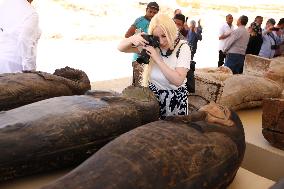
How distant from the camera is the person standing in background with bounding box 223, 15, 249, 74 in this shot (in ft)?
23.9

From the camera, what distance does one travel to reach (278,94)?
199 inches

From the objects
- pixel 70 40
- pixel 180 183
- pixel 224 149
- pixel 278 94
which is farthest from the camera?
pixel 70 40

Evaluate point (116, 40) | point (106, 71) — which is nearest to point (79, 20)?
point (116, 40)

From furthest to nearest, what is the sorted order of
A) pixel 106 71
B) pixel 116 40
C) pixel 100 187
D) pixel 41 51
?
pixel 116 40 → pixel 41 51 → pixel 106 71 → pixel 100 187

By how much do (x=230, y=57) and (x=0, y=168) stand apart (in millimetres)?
6027

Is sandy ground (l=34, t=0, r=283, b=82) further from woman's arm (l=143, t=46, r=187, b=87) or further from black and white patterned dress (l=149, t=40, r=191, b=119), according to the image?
woman's arm (l=143, t=46, r=187, b=87)

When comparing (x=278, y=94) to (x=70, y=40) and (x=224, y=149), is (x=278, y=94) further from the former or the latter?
(x=70, y=40)

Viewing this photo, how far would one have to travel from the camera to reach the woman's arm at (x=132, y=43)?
294 cm

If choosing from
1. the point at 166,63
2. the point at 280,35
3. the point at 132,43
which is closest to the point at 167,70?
the point at 166,63

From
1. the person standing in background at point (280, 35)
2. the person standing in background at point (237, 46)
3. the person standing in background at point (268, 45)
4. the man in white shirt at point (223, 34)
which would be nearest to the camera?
the person standing in background at point (237, 46)

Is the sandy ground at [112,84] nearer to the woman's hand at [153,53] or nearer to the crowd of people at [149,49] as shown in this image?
the crowd of people at [149,49]

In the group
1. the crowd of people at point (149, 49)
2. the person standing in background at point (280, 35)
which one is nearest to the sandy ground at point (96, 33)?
the person standing in background at point (280, 35)

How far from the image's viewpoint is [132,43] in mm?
3111

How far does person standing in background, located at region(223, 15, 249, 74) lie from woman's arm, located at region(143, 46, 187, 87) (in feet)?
15.2
